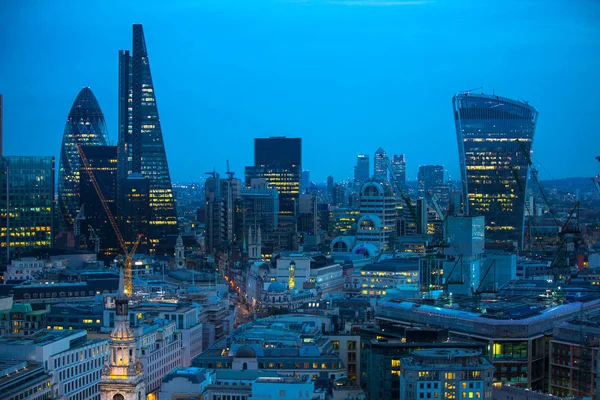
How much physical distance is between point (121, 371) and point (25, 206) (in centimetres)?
8633

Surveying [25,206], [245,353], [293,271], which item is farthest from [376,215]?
[245,353]

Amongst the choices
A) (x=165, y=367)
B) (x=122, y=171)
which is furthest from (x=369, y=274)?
(x=122, y=171)

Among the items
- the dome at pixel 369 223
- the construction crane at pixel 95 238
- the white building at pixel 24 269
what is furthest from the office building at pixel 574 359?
the construction crane at pixel 95 238

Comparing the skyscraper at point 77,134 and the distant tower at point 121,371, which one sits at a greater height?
the skyscraper at point 77,134

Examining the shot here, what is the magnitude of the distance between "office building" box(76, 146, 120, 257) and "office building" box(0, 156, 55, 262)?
71.9 ft

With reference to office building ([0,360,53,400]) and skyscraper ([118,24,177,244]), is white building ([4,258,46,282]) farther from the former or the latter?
skyscraper ([118,24,177,244])

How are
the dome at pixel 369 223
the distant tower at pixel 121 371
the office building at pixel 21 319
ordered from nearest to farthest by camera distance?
the distant tower at pixel 121 371 → the office building at pixel 21 319 → the dome at pixel 369 223

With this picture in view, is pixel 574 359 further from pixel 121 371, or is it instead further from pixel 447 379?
pixel 121 371

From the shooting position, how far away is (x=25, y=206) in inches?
5108

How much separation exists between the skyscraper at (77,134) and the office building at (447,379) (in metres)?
128

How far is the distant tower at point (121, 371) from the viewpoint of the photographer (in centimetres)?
4603

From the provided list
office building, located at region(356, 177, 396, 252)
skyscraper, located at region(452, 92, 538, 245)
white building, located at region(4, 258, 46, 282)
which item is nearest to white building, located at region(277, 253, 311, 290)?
white building, located at region(4, 258, 46, 282)

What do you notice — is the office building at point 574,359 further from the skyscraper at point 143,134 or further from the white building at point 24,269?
the skyscraper at point 143,134

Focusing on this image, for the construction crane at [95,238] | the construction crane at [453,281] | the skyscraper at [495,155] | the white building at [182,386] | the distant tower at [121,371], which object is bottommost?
the white building at [182,386]
